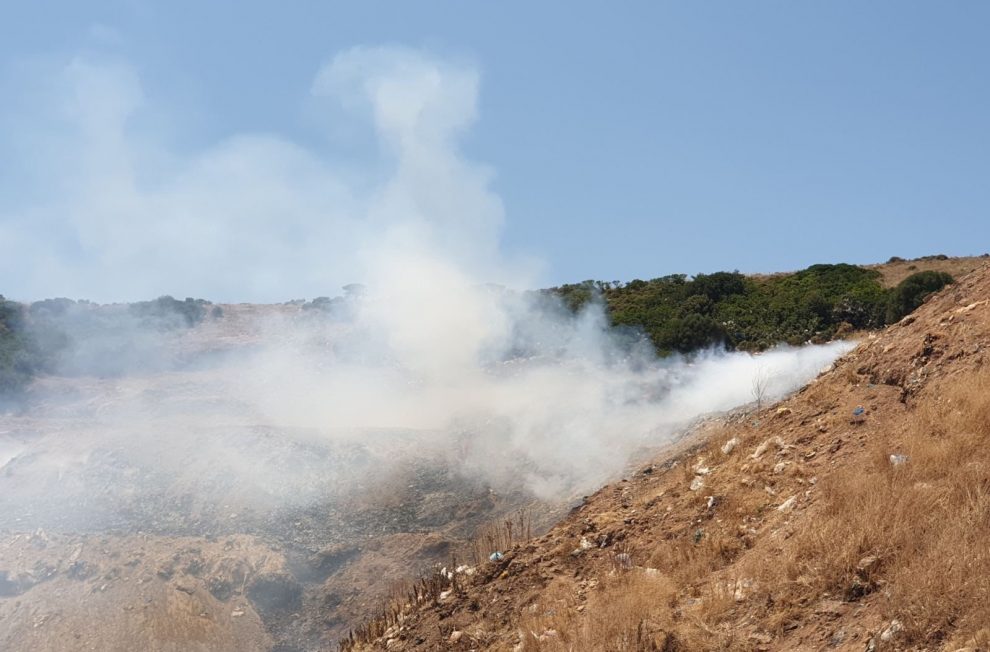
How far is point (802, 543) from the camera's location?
17.9ft

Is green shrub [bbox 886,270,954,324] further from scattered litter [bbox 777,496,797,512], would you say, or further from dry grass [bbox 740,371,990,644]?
scattered litter [bbox 777,496,797,512]

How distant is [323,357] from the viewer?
2964 cm

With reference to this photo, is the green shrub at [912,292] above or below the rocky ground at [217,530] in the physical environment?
above

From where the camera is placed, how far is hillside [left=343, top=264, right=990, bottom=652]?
467 centimetres

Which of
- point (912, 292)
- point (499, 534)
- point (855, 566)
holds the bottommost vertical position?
point (499, 534)

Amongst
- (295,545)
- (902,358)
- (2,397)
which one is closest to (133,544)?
(295,545)

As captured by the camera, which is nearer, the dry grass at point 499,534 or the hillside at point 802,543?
the hillside at point 802,543

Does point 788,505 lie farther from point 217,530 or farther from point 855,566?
point 217,530

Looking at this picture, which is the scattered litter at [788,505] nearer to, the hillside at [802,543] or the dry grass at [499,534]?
the hillside at [802,543]

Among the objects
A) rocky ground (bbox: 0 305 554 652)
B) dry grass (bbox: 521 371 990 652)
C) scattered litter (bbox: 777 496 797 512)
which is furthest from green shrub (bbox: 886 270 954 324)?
scattered litter (bbox: 777 496 797 512)

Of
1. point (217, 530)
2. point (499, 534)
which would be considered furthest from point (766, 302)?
point (217, 530)

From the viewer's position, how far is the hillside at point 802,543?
4.67 meters

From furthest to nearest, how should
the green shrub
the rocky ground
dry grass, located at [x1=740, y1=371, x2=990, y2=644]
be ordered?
the green shrub → the rocky ground → dry grass, located at [x1=740, y1=371, x2=990, y2=644]

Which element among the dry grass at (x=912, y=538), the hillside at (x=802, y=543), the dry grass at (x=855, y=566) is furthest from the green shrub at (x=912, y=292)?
the dry grass at (x=912, y=538)
